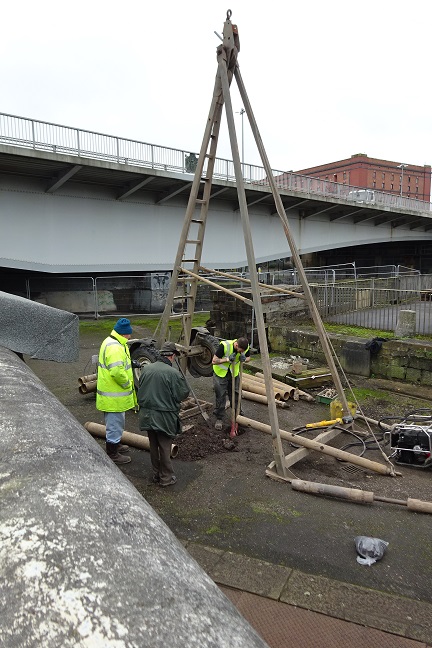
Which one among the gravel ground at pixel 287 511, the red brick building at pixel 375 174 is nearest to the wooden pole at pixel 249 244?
the gravel ground at pixel 287 511

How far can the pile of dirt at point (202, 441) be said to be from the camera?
6055 mm

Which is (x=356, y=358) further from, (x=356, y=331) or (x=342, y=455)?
(x=342, y=455)

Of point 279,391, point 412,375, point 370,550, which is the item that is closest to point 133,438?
point 279,391

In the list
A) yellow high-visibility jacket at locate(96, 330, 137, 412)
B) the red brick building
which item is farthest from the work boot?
the red brick building

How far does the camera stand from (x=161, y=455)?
16.9ft

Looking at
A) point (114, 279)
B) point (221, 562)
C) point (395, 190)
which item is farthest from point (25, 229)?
point (395, 190)

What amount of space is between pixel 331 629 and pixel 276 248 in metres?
19.7

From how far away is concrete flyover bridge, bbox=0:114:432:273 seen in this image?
14.4 metres

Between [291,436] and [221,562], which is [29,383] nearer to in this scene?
[221,562]

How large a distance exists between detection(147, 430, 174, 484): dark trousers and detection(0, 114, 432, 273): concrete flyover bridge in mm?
10625

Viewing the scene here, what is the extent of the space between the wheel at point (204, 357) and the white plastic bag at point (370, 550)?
400 centimetres

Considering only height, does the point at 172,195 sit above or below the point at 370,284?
above

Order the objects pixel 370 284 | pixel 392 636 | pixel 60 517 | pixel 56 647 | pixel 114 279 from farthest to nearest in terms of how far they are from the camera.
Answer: pixel 114 279
pixel 370 284
pixel 392 636
pixel 60 517
pixel 56 647

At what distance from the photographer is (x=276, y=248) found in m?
21.8
